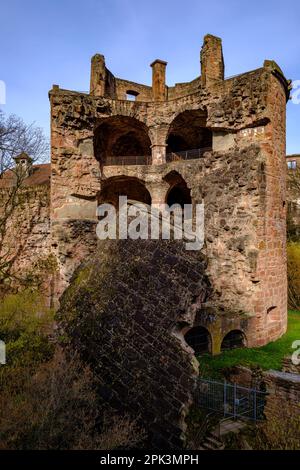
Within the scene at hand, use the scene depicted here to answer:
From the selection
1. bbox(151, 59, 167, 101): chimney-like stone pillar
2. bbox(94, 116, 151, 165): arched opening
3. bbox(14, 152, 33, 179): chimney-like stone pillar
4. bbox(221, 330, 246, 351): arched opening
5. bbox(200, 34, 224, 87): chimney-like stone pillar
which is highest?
bbox(151, 59, 167, 101): chimney-like stone pillar

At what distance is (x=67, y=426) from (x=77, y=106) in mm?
11277

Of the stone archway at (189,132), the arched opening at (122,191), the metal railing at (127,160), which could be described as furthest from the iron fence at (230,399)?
the arched opening at (122,191)

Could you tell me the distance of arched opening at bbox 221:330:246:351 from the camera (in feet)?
38.8

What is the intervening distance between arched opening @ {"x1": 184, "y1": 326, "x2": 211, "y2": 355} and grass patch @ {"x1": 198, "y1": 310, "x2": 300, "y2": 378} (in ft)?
0.88

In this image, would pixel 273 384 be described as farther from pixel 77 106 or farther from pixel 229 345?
pixel 77 106

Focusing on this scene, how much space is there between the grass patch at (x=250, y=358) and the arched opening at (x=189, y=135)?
8.51 meters

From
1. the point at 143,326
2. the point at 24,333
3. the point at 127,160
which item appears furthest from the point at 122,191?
the point at 143,326

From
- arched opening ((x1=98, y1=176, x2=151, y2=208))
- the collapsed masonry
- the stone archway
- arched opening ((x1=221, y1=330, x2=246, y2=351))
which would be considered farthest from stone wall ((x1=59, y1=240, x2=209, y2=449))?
arched opening ((x1=98, y1=176, x2=151, y2=208))

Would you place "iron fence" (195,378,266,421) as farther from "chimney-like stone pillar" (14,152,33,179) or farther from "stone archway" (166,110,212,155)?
"chimney-like stone pillar" (14,152,33,179)

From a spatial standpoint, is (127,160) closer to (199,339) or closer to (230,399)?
(199,339)

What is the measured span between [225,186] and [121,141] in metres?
8.38

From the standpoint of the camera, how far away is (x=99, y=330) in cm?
773

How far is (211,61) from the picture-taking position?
15734 mm

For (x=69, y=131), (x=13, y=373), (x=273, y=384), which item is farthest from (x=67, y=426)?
(x=69, y=131)
